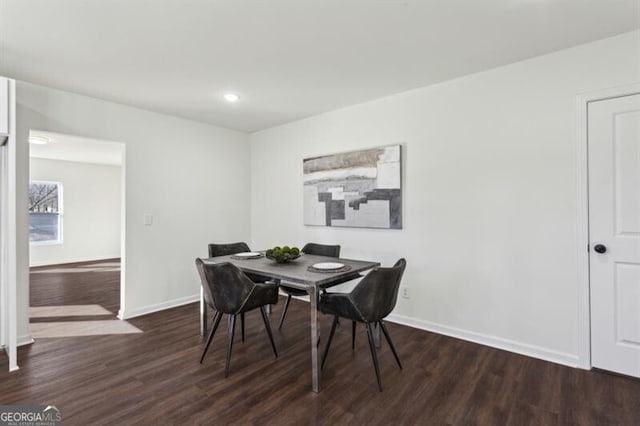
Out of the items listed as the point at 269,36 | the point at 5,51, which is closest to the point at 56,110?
the point at 5,51

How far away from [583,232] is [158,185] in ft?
14.1

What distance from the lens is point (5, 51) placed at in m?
2.40

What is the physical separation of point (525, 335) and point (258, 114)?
12.0 ft

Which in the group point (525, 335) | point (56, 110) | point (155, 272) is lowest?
point (525, 335)

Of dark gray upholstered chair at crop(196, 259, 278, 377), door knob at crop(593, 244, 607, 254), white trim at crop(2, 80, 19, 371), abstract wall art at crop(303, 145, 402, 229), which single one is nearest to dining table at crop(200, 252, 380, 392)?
dark gray upholstered chair at crop(196, 259, 278, 377)

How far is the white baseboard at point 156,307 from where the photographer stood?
359cm

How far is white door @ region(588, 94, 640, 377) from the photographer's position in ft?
7.20

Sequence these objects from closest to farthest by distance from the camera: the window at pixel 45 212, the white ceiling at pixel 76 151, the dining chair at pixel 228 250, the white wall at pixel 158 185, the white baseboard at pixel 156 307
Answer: the white wall at pixel 158 185, the dining chair at pixel 228 250, the white baseboard at pixel 156 307, the white ceiling at pixel 76 151, the window at pixel 45 212

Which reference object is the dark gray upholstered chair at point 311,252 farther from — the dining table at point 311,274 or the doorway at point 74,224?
the doorway at point 74,224

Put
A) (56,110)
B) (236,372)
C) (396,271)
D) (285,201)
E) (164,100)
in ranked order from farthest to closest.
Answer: (285,201)
(164,100)
(56,110)
(236,372)
(396,271)

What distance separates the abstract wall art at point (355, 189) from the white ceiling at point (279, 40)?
741 mm

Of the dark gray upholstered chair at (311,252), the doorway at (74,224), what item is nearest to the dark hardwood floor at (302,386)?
the dark gray upholstered chair at (311,252)

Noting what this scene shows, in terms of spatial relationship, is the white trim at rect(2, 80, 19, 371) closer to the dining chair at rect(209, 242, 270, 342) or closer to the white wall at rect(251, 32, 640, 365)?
the dining chair at rect(209, 242, 270, 342)

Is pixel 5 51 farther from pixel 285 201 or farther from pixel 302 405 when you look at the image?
pixel 302 405
